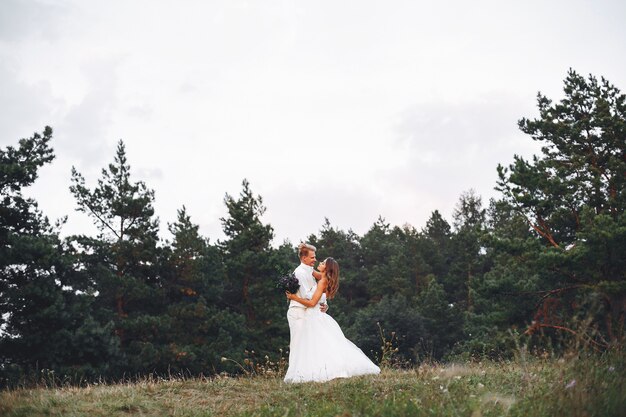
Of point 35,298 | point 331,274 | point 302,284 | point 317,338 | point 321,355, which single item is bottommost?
point 321,355

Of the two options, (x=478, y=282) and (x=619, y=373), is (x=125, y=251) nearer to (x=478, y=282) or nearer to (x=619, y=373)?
(x=478, y=282)

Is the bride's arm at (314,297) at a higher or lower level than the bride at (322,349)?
higher

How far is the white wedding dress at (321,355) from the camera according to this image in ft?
28.0

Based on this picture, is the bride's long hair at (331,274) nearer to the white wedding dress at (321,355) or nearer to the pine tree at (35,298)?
the white wedding dress at (321,355)

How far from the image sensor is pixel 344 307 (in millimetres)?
55406

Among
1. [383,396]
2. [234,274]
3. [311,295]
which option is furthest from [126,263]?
[383,396]

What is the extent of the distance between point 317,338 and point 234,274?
94.8ft

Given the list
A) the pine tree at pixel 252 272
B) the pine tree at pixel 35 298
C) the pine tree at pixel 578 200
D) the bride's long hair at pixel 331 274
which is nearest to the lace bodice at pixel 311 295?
the bride's long hair at pixel 331 274

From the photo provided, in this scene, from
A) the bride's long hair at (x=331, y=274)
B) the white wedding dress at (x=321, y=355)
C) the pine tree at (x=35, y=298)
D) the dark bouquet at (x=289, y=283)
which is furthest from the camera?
the pine tree at (x=35, y=298)

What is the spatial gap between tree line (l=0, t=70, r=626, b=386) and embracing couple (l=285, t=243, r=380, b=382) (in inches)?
152

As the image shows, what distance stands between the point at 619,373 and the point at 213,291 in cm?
3311

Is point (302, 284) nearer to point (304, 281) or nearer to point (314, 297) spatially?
point (304, 281)

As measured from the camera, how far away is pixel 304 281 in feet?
30.1

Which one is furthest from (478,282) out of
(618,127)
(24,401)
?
(24,401)
